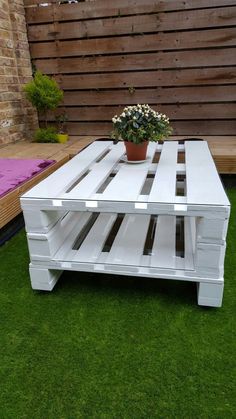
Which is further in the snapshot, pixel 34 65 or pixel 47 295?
pixel 34 65

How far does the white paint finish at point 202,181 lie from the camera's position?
3.82 feet

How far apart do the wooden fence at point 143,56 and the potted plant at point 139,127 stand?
5.76 feet

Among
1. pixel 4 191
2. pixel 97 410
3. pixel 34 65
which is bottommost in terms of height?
pixel 97 410

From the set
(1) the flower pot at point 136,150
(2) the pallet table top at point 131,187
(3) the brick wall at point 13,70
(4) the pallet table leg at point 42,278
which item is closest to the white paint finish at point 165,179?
(2) the pallet table top at point 131,187

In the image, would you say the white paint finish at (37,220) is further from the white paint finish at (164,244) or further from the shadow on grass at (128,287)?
the white paint finish at (164,244)

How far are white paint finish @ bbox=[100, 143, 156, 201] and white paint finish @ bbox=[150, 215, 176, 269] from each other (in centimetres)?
30

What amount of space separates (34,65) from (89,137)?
995 mm

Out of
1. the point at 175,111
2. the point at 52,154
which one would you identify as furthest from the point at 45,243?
the point at 175,111

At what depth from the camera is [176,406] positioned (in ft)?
3.05

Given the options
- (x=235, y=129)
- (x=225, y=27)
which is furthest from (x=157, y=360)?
(x=225, y=27)

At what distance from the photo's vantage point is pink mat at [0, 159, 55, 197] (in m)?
1.88

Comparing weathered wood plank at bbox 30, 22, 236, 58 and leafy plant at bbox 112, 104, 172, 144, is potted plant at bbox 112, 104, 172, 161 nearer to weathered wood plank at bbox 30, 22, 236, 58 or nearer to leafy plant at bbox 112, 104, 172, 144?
leafy plant at bbox 112, 104, 172, 144

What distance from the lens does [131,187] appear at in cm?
133

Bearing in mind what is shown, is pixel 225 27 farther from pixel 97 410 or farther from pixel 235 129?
pixel 97 410
